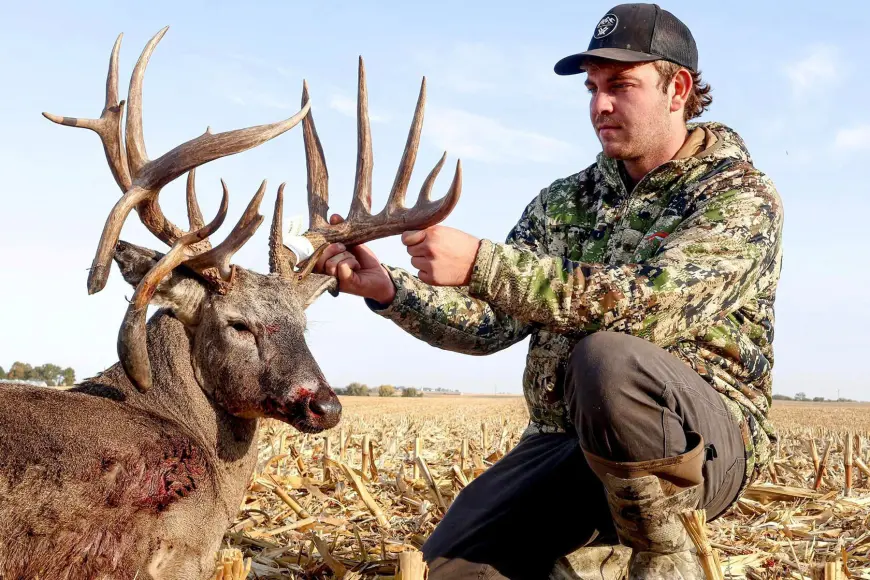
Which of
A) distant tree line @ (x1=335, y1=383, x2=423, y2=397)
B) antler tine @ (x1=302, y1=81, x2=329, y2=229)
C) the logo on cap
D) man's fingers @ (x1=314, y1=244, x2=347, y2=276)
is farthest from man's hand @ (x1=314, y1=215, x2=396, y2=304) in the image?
distant tree line @ (x1=335, y1=383, x2=423, y2=397)

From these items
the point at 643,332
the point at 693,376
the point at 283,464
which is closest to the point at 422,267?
the point at 643,332

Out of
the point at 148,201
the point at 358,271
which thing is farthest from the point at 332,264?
the point at 148,201

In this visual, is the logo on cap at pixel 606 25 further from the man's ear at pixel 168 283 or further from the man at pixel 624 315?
the man's ear at pixel 168 283

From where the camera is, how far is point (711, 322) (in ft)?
13.8

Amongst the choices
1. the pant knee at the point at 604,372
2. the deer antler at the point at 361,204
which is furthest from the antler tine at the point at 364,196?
the pant knee at the point at 604,372

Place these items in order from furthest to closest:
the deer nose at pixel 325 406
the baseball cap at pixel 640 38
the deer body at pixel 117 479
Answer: the baseball cap at pixel 640 38 < the deer nose at pixel 325 406 < the deer body at pixel 117 479

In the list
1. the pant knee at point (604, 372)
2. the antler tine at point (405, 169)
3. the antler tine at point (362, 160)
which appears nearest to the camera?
the pant knee at point (604, 372)

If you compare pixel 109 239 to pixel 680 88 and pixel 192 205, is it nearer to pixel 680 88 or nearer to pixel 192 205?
pixel 192 205

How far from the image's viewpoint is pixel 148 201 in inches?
178

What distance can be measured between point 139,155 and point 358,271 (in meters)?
1.33

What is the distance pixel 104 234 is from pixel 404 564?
2201mm

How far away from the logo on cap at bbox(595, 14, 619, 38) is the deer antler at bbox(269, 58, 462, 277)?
40.3 inches

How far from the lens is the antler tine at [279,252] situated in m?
4.71

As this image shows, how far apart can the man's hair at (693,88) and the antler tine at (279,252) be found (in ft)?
7.19
